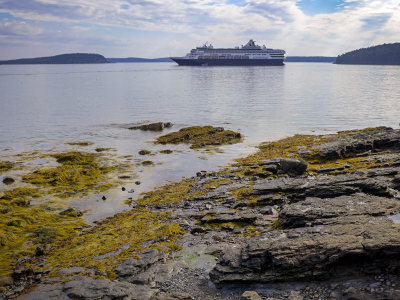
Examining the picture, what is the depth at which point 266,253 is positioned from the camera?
9031mm

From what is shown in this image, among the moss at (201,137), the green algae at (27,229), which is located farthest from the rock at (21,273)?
the moss at (201,137)

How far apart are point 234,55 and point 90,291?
187500 millimetres

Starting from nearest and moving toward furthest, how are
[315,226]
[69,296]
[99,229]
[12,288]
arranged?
[69,296], [12,288], [315,226], [99,229]

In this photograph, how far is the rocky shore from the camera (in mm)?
8227

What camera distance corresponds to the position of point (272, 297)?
8.05 meters

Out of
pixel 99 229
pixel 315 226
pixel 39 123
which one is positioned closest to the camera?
pixel 315 226

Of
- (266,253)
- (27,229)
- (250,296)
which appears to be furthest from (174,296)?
(27,229)

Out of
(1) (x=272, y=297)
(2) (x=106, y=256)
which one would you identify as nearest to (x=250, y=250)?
(1) (x=272, y=297)

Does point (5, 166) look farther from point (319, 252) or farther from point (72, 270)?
point (319, 252)

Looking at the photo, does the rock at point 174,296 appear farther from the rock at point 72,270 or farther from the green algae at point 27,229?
the green algae at point 27,229

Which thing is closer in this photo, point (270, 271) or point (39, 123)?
point (270, 271)

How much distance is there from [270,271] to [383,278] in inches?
104

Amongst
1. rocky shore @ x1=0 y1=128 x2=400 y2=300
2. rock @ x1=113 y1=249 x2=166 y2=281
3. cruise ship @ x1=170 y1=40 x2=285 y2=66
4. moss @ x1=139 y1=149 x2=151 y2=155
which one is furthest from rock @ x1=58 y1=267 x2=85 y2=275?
cruise ship @ x1=170 y1=40 x2=285 y2=66

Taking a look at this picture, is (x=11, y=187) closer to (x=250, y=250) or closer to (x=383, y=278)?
(x=250, y=250)
